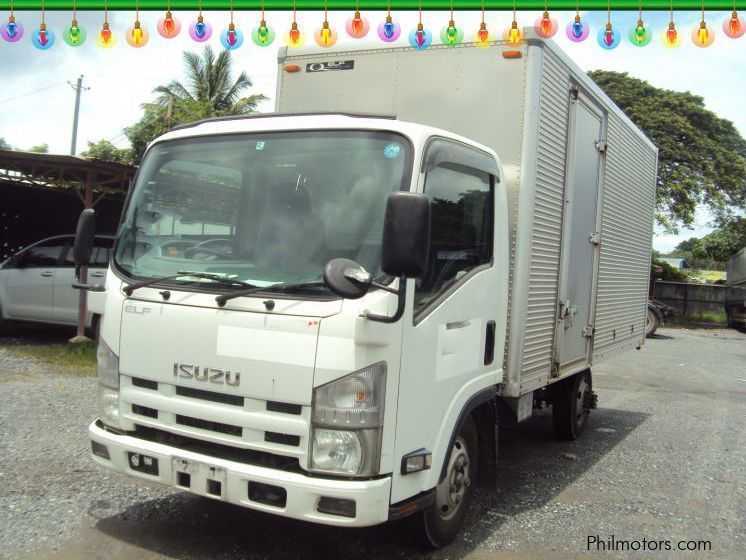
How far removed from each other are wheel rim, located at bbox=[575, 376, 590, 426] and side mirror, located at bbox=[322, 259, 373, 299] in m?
4.28

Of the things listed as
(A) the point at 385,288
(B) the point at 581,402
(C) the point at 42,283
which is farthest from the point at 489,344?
(C) the point at 42,283

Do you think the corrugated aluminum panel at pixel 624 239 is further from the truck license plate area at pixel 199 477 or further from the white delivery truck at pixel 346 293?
the truck license plate area at pixel 199 477

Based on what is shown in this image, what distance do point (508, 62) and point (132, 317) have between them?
2.83 meters

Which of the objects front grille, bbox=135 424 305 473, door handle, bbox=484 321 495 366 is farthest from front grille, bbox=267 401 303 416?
door handle, bbox=484 321 495 366

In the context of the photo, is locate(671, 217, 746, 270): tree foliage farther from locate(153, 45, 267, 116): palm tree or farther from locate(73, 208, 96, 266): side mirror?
locate(73, 208, 96, 266): side mirror

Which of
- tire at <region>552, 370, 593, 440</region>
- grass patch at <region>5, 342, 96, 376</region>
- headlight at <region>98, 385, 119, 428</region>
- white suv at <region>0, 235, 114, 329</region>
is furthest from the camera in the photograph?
white suv at <region>0, 235, 114, 329</region>

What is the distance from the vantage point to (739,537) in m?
4.53

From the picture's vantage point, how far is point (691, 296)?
25844 mm

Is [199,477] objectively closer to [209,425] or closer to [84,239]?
[209,425]

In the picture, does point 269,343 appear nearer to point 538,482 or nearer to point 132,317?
point 132,317

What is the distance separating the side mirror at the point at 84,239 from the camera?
4.10m

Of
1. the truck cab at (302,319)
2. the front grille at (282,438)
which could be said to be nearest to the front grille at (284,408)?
the truck cab at (302,319)

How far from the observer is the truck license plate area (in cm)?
327

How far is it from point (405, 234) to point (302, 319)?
62cm
